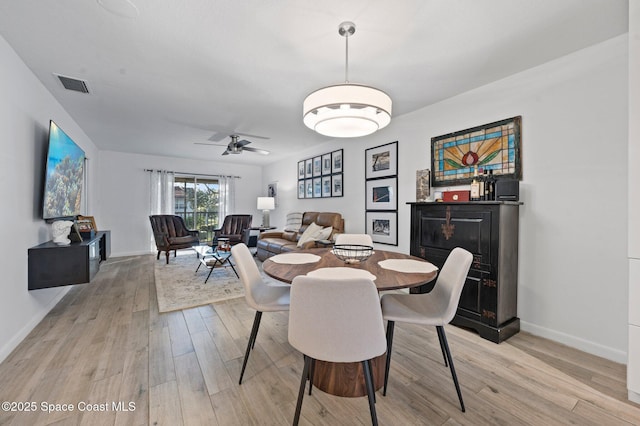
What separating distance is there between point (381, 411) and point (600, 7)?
2805 mm

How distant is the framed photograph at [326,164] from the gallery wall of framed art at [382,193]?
3.35ft

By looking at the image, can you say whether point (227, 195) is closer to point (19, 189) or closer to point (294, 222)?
point (294, 222)

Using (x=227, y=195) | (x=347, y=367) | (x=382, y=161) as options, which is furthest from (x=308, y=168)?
(x=347, y=367)

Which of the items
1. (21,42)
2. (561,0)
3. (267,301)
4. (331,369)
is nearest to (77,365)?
(267,301)

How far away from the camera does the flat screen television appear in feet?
8.69

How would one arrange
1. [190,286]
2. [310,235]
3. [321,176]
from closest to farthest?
[190,286], [310,235], [321,176]

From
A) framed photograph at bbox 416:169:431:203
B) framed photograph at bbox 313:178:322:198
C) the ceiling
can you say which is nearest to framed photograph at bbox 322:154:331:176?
framed photograph at bbox 313:178:322:198

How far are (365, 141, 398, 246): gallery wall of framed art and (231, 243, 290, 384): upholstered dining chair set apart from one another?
7.34 ft

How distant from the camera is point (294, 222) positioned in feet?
19.3

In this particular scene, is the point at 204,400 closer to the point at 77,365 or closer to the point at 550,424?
the point at 77,365

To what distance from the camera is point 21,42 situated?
6.82 feet

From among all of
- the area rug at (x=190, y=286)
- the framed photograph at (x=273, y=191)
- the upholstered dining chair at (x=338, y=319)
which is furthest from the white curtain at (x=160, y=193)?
the upholstered dining chair at (x=338, y=319)

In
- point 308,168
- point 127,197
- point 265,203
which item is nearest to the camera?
point 308,168

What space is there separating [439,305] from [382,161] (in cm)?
261
